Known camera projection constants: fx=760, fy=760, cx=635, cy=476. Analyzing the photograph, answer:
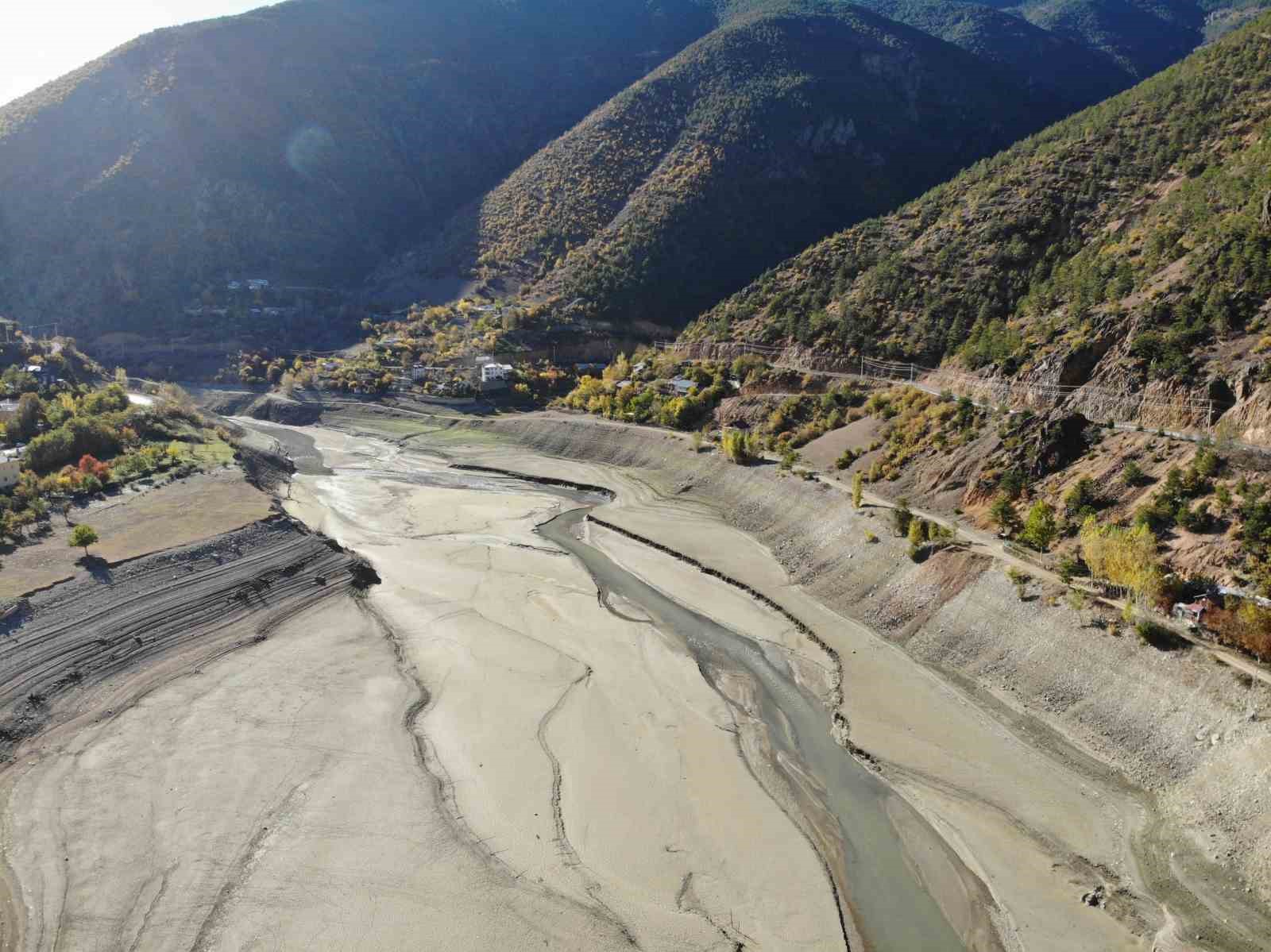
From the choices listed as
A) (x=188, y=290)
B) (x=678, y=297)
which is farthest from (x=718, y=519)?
(x=188, y=290)

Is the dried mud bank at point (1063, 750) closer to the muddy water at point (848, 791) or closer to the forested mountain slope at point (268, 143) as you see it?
the muddy water at point (848, 791)

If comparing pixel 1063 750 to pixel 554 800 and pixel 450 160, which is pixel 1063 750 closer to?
pixel 554 800

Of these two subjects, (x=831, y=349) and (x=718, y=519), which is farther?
(x=831, y=349)

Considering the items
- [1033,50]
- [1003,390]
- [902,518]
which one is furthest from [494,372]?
[1033,50]

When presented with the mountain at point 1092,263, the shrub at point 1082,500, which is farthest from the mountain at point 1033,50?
the shrub at point 1082,500

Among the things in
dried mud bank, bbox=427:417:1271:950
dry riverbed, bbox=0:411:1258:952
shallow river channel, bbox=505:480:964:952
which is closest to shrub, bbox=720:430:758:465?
A: dried mud bank, bbox=427:417:1271:950

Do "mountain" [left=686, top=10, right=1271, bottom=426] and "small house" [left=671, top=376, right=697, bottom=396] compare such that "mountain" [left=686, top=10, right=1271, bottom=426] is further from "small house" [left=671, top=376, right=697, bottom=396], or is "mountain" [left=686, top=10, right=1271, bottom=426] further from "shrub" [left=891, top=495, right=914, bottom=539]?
"shrub" [left=891, top=495, right=914, bottom=539]

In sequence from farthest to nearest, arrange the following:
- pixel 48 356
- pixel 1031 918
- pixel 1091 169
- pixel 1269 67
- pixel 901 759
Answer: pixel 48 356, pixel 1091 169, pixel 1269 67, pixel 901 759, pixel 1031 918

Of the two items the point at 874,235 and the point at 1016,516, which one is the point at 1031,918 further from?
the point at 874,235
